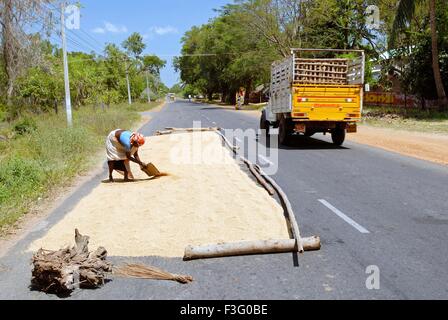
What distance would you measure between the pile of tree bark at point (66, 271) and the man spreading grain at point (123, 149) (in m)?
4.83

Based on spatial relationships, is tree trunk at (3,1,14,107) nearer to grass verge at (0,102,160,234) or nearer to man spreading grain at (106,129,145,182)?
grass verge at (0,102,160,234)

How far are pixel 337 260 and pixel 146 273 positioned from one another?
6.54ft

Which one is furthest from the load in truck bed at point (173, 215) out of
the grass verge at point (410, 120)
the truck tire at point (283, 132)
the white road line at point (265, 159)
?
the grass verge at point (410, 120)

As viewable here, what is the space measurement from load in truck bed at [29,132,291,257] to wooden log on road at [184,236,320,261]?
10.3 inches

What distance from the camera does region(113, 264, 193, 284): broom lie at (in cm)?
473

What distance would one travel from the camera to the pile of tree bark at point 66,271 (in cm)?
454

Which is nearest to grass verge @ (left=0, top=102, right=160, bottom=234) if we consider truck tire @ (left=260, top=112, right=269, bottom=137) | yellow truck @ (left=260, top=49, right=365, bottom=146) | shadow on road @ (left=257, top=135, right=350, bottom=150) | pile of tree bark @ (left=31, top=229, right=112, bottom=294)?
pile of tree bark @ (left=31, top=229, right=112, bottom=294)

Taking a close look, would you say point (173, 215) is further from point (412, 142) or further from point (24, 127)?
point (24, 127)

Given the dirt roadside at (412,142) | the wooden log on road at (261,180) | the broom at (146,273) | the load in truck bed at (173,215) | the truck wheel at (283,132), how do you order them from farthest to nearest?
the truck wheel at (283,132), the dirt roadside at (412,142), the wooden log on road at (261,180), the load in truck bed at (173,215), the broom at (146,273)

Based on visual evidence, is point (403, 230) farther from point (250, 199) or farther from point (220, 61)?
point (220, 61)

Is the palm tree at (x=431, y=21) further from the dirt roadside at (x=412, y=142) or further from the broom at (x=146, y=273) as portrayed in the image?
the broom at (x=146, y=273)

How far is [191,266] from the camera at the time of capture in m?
5.13
